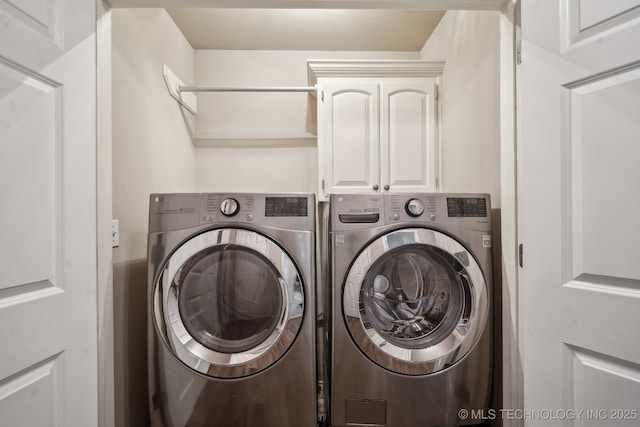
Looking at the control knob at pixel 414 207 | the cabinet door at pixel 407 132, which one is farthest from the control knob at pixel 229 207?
the cabinet door at pixel 407 132

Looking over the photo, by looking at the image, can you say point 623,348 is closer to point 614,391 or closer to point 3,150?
point 614,391

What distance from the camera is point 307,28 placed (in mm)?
2006

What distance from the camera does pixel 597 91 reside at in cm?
76

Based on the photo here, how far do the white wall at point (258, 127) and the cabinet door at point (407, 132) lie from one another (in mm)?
612

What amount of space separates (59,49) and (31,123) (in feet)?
0.76

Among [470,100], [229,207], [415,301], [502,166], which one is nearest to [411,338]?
[415,301]

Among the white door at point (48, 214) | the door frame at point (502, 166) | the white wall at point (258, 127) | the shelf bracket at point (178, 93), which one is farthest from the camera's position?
the white wall at point (258, 127)

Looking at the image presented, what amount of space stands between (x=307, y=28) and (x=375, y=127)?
2.76 feet

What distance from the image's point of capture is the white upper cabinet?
6.22ft

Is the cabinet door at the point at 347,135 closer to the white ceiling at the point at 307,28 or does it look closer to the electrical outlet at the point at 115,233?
the white ceiling at the point at 307,28

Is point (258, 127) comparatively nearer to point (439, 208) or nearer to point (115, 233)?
point (115, 233)

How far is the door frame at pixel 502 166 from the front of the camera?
101 cm

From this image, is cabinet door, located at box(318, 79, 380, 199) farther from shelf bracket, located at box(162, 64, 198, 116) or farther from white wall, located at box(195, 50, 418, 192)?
shelf bracket, located at box(162, 64, 198, 116)

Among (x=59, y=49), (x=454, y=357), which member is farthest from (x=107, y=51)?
(x=454, y=357)
